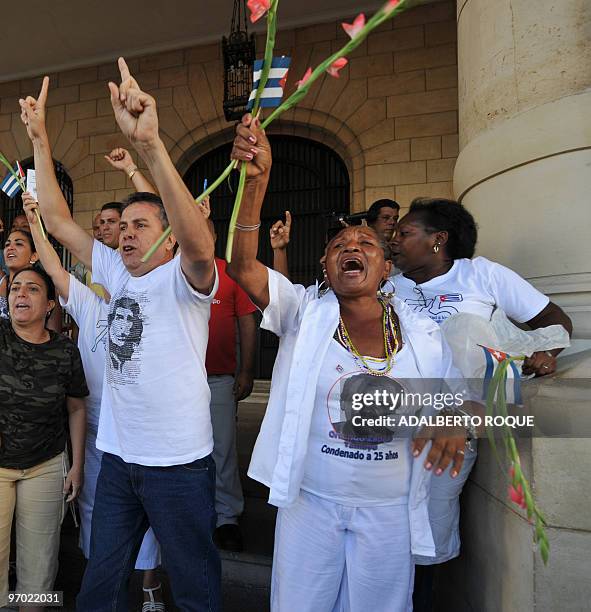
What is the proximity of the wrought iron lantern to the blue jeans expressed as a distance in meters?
4.30

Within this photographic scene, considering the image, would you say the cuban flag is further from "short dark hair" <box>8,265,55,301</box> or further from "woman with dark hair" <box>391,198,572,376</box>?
"short dark hair" <box>8,265,55,301</box>

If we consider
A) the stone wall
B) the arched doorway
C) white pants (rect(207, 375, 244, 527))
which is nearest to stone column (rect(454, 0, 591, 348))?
white pants (rect(207, 375, 244, 527))

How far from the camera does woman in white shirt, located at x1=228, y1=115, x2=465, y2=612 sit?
5.67 ft

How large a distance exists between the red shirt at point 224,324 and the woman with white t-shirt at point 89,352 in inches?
24.3

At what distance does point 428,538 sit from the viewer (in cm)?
173

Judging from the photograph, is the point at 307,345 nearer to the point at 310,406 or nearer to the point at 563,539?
the point at 310,406

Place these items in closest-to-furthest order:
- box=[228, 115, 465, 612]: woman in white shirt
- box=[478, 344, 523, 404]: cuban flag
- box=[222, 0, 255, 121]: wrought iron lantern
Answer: box=[478, 344, 523, 404]: cuban flag → box=[228, 115, 465, 612]: woman in white shirt → box=[222, 0, 255, 121]: wrought iron lantern

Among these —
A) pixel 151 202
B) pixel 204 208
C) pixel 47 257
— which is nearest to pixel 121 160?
pixel 47 257

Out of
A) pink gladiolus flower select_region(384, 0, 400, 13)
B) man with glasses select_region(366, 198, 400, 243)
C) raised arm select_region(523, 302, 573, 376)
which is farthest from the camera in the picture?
man with glasses select_region(366, 198, 400, 243)

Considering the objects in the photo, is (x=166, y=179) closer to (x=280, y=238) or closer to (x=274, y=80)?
(x=274, y=80)

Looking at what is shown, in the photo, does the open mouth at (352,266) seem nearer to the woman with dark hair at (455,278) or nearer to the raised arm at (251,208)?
the raised arm at (251,208)

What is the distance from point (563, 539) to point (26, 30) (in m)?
8.75

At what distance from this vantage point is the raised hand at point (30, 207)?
265 centimetres

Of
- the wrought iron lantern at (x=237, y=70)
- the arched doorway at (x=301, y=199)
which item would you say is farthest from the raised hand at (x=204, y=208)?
the arched doorway at (x=301, y=199)
